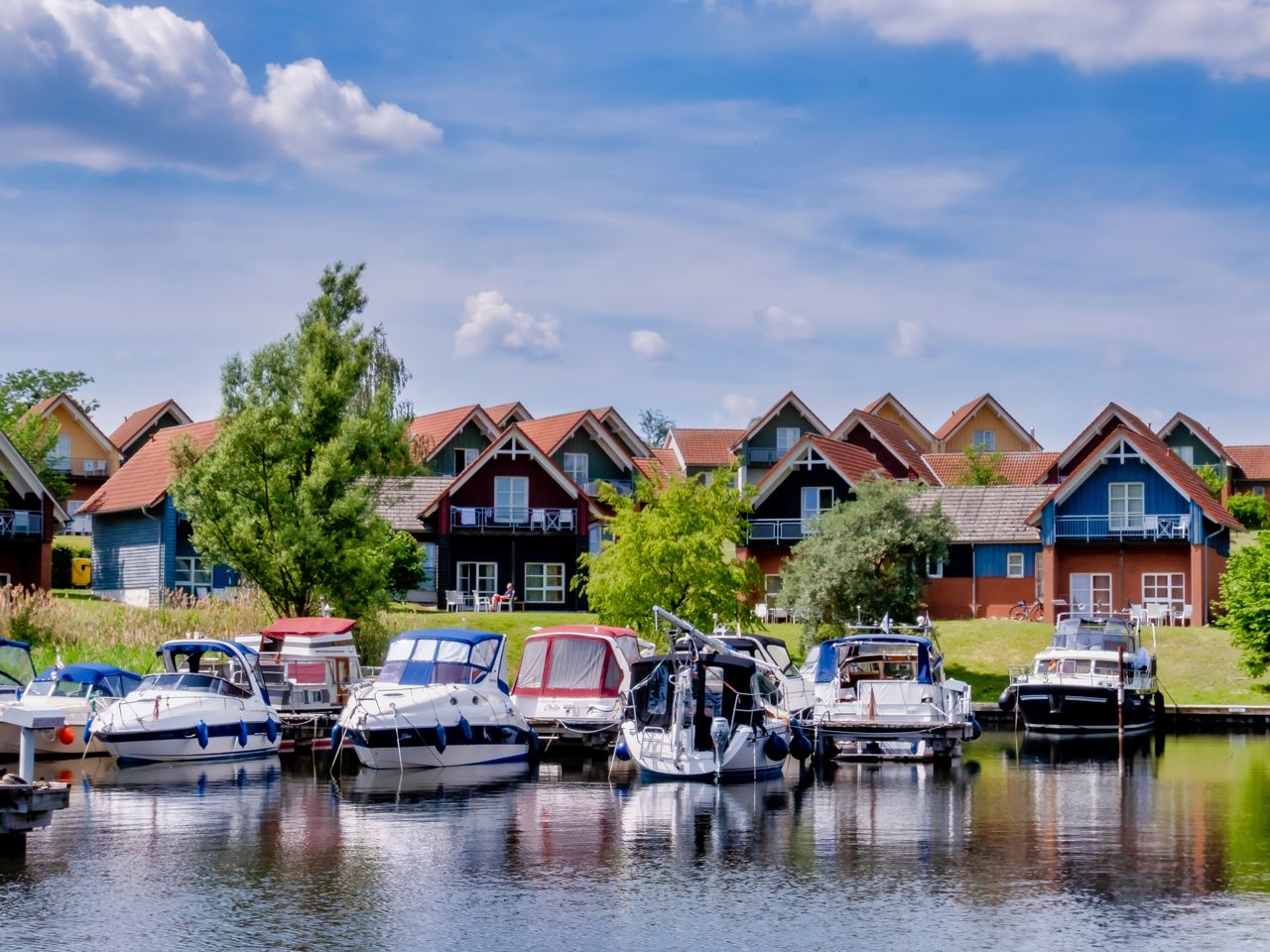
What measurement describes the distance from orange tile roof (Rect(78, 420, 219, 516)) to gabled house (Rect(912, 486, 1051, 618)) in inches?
1199

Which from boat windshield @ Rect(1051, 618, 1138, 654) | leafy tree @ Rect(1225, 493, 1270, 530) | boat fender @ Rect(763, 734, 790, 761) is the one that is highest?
leafy tree @ Rect(1225, 493, 1270, 530)

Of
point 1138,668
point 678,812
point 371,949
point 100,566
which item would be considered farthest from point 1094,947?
point 100,566

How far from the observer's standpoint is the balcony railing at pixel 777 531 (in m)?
69.9

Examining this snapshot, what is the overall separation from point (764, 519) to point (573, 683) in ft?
96.5

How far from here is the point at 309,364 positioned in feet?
168

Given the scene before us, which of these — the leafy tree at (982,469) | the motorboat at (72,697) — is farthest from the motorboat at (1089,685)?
the leafy tree at (982,469)

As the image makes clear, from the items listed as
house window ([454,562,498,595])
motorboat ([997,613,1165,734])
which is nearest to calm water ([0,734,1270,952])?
motorboat ([997,613,1165,734])

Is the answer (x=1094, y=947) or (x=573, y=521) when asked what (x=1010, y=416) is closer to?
(x=573, y=521)

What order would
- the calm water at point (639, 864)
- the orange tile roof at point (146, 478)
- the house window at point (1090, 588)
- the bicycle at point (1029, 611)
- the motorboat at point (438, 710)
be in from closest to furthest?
1. the calm water at point (639, 864)
2. the motorboat at point (438, 710)
3. the house window at point (1090, 588)
4. the bicycle at point (1029, 611)
5. the orange tile roof at point (146, 478)

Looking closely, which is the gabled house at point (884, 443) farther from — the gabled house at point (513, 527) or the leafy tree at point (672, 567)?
the leafy tree at point (672, 567)

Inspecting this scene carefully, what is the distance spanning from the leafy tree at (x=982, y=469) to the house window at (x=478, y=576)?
29072mm

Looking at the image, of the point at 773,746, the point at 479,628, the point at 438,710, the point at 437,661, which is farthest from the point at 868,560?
the point at 438,710

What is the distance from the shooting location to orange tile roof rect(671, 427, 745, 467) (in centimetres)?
11194

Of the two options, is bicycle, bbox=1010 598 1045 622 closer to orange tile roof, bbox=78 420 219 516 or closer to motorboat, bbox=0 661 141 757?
orange tile roof, bbox=78 420 219 516
